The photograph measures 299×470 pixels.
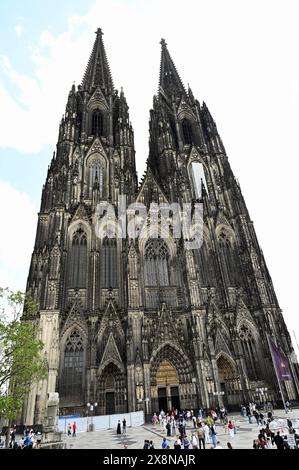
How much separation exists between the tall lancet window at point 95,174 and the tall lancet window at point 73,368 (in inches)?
584

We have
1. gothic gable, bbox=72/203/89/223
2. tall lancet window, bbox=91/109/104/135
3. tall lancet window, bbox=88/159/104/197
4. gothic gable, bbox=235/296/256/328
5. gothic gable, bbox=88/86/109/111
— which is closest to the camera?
gothic gable, bbox=235/296/256/328

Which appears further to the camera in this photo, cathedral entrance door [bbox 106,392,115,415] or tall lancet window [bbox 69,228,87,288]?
tall lancet window [bbox 69,228,87,288]

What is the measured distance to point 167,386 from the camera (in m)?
23.9

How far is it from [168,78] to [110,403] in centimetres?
4587

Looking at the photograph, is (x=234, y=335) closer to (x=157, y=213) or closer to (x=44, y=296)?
(x=157, y=213)

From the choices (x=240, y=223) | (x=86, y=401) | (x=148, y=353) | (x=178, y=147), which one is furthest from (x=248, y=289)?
(x=178, y=147)

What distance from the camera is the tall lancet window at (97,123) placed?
37.4 metres

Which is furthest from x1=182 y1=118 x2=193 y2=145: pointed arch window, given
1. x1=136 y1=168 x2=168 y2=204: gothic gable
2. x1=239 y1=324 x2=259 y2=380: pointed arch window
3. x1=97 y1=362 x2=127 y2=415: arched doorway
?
x1=97 y1=362 x2=127 y2=415: arched doorway

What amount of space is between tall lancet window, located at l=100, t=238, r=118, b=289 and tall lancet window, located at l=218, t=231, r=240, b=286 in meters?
10.6

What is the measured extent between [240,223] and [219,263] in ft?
17.0

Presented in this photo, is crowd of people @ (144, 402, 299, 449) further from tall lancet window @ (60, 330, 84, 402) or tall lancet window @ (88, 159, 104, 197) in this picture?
tall lancet window @ (88, 159, 104, 197)

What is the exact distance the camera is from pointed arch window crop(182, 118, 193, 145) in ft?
130

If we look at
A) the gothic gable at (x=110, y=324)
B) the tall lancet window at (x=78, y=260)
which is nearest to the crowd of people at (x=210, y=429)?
the gothic gable at (x=110, y=324)

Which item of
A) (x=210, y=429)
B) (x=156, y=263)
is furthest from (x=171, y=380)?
(x=210, y=429)
